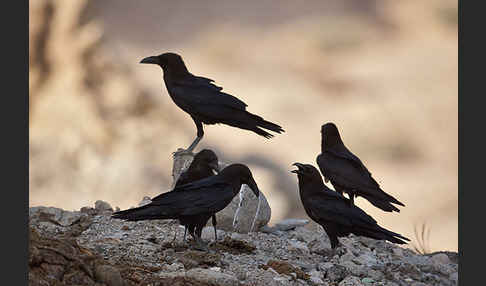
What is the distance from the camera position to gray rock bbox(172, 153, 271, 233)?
36.2 feet

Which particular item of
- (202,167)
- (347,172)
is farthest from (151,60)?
(347,172)

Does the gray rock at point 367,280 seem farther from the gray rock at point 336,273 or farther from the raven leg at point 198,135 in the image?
the raven leg at point 198,135

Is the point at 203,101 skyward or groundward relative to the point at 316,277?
skyward

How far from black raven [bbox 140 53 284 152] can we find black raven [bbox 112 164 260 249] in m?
1.41

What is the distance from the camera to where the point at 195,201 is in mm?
8758

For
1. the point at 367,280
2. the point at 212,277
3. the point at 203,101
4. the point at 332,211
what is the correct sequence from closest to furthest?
the point at 212,277
the point at 367,280
the point at 332,211
the point at 203,101

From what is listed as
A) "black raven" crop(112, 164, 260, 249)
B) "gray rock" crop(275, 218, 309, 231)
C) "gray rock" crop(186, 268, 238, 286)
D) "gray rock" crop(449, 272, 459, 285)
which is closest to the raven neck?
"black raven" crop(112, 164, 260, 249)

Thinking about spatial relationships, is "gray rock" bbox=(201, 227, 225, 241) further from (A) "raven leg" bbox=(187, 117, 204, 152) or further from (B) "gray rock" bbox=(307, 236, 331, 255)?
(B) "gray rock" bbox=(307, 236, 331, 255)

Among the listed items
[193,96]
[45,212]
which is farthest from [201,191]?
[45,212]

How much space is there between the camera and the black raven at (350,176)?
10.1 m

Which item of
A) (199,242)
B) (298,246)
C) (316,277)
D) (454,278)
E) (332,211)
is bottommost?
(316,277)

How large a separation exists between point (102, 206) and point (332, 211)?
14.8 ft

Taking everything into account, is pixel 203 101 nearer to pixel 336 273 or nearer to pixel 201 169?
pixel 201 169

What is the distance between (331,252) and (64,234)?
3.79 m
